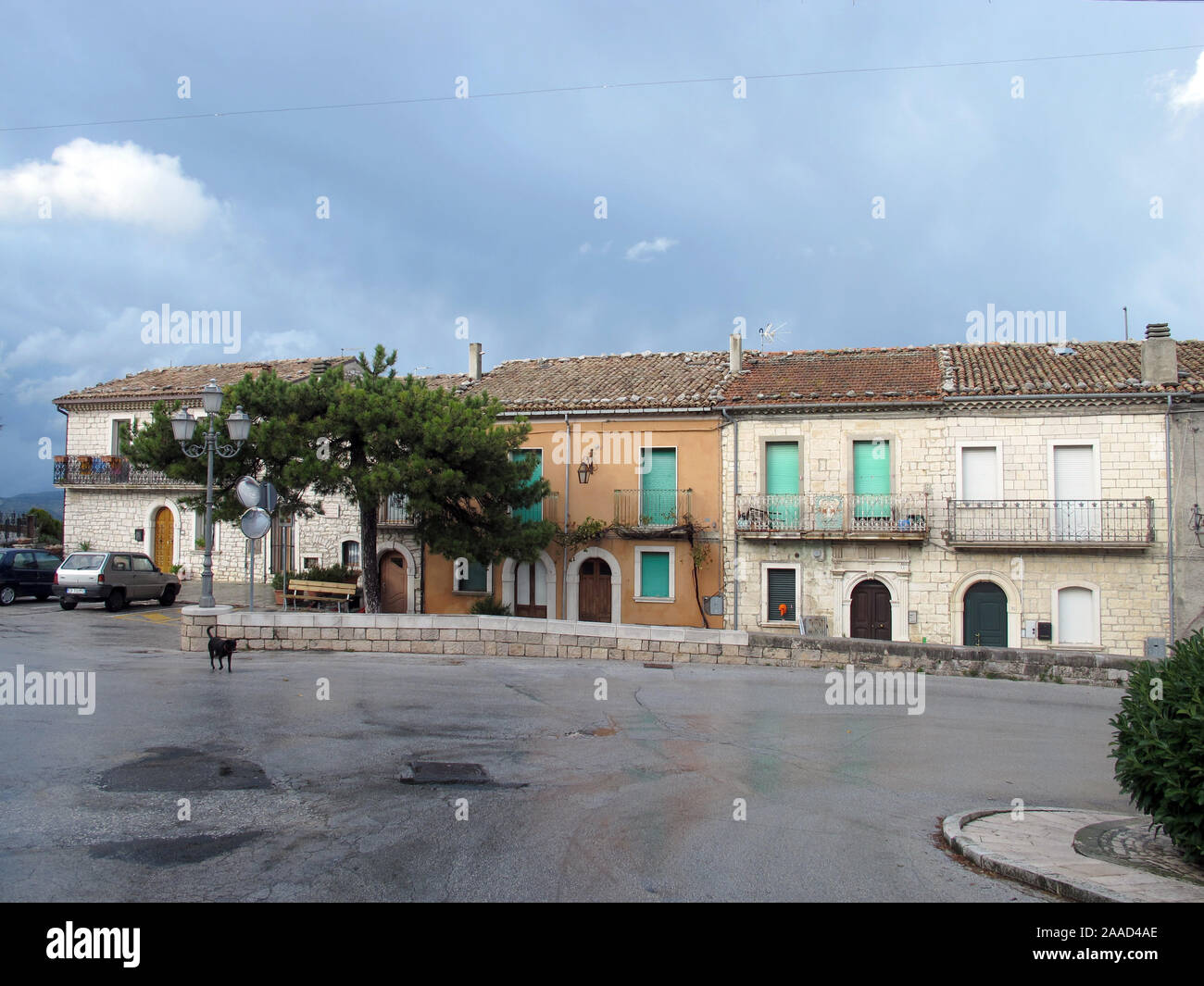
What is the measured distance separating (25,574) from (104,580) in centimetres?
364

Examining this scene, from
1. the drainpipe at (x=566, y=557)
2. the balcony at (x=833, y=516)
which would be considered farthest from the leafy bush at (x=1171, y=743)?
the drainpipe at (x=566, y=557)

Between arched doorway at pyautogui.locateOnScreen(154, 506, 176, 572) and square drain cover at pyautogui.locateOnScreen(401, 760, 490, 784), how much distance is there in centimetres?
2714

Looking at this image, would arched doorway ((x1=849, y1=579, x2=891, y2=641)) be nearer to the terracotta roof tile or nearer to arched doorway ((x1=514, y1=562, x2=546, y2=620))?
the terracotta roof tile

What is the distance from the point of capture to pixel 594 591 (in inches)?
1014

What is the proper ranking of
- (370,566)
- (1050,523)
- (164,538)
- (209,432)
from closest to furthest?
1. (209,432)
2. (370,566)
3. (1050,523)
4. (164,538)

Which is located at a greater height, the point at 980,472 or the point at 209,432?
the point at 209,432

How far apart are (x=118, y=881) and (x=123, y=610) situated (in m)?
21.4

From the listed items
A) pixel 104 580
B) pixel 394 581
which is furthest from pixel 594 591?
pixel 104 580

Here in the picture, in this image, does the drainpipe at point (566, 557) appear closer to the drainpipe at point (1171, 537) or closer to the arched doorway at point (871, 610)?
the arched doorway at point (871, 610)

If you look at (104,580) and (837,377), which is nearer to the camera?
(104,580)

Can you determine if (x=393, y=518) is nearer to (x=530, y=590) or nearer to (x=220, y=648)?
(x=530, y=590)

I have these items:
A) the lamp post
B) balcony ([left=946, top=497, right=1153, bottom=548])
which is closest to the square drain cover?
the lamp post

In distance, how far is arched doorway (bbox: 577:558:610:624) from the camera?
25.6 meters
